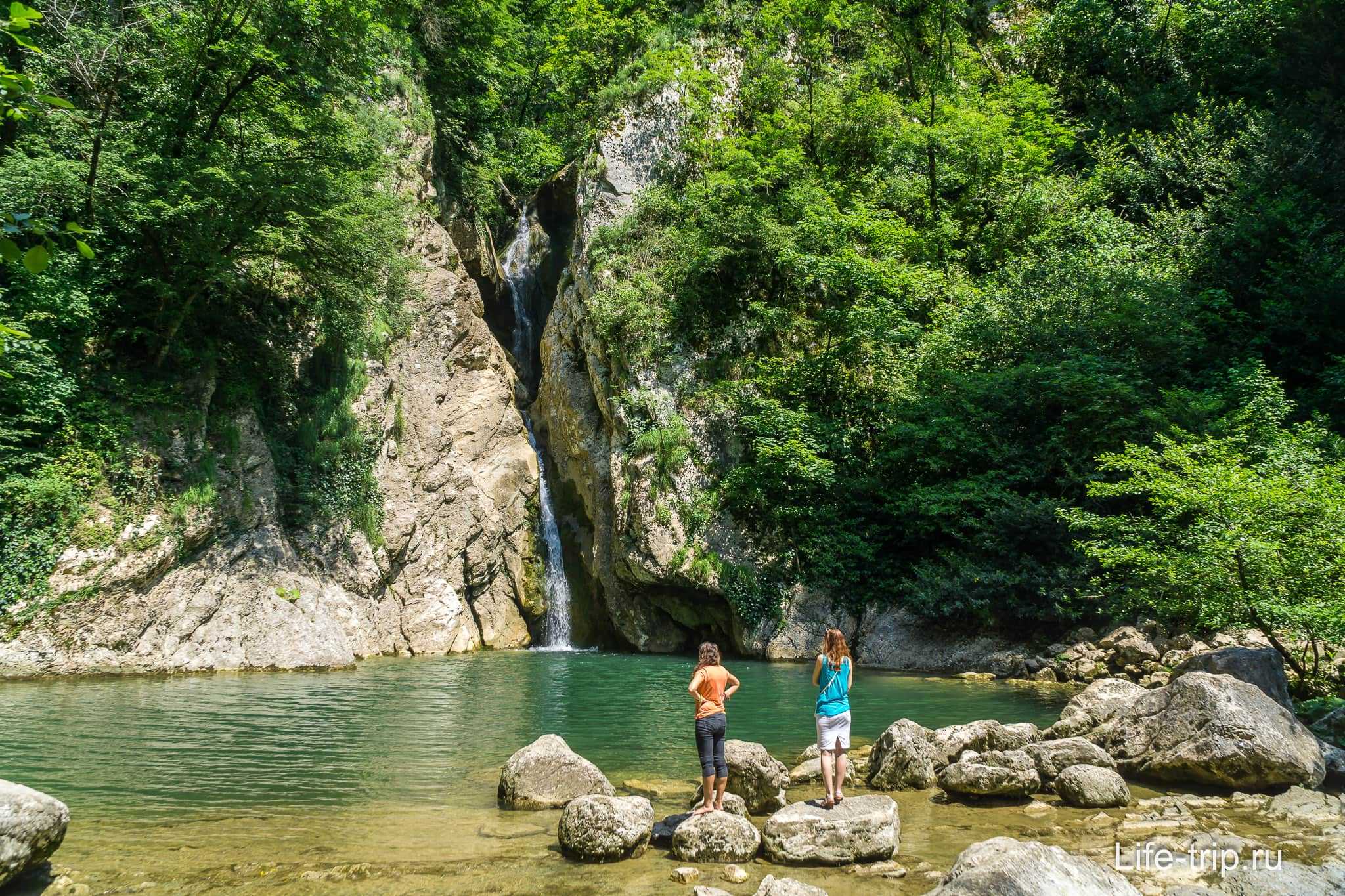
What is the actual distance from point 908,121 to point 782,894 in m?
28.3

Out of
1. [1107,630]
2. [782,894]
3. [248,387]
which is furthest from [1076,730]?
[248,387]

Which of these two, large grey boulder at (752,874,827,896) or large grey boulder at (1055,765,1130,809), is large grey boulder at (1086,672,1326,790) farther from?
large grey boulder at (752,874,827,896)

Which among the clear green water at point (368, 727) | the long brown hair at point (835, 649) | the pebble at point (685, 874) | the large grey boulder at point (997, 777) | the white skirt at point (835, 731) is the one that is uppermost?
the long brown hair at point (835, 649)

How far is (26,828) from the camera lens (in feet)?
16.7

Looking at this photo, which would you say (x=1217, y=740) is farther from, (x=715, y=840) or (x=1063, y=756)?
(x=715, y=840)

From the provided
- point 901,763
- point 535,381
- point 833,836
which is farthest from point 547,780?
point 535,381

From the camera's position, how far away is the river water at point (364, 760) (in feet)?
18.5

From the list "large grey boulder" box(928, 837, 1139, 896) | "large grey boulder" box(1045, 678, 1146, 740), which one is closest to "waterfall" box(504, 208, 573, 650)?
"large grey boulder" box(1045, 678, 1146, 740)

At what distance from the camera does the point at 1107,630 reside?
16391mm

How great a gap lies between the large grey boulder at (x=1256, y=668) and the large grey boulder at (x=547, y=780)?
23.0 ft

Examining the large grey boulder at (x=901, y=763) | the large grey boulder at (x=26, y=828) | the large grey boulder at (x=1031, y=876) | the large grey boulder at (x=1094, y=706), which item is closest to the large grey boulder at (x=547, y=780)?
the large grey boulder at (x=901, y=763)

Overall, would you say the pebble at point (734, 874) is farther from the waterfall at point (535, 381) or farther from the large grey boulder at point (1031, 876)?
the waterfall at point (535, 381)

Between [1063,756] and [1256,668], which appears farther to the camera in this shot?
[1256,668]

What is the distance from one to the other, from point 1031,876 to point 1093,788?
3.36 metres
